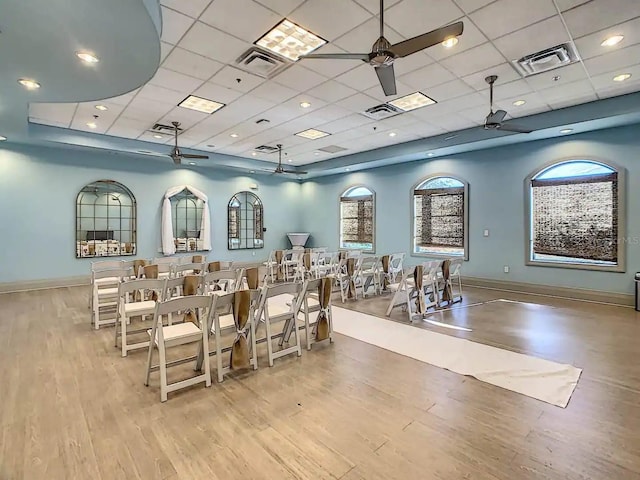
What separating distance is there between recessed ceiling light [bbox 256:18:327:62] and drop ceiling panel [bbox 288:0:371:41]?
0.10 m

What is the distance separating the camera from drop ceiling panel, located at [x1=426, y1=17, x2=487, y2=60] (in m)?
3.41

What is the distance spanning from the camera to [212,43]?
364 centimetres

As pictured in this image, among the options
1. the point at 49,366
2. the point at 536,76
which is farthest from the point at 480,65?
the point at 49,366

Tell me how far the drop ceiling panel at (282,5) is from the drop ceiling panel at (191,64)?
1.30m

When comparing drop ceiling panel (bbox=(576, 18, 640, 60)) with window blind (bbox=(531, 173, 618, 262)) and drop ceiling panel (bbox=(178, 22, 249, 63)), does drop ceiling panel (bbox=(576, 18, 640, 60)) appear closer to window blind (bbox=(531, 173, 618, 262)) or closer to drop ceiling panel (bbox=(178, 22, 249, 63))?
window blind (bbox=(531, 173, 618, 262))

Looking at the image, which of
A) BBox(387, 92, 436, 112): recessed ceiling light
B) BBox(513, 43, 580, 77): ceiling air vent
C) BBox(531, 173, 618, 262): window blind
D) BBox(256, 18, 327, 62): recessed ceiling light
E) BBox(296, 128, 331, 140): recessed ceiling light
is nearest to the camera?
BBox(256, 18, 327, 62): recessed ceiling light

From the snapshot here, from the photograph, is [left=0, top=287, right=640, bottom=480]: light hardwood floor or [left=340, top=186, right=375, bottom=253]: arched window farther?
[left=340, top=186, right=375, bottom=253]: arched window

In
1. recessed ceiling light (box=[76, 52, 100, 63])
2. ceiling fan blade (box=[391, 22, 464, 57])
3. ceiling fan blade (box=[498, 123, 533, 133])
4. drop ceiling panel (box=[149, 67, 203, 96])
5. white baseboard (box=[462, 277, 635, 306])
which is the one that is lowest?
white baseboard (box=[462, 277, 635, 306])

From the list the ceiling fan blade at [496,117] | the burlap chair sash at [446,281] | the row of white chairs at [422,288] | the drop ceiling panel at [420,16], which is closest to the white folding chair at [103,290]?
the row of white chairs at [422,288]

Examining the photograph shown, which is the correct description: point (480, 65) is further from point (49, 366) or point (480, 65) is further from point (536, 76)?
point (49, 366)

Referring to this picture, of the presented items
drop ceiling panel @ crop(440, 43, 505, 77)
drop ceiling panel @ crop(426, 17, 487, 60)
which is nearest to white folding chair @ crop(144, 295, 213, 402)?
drop ceiling panel @ crop(426, 17, 487, 60)

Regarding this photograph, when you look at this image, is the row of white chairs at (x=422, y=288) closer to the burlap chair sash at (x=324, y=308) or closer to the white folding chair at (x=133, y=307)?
the burlap chair sash at (x=324, y=308)

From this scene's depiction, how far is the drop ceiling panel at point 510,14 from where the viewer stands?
3031mm

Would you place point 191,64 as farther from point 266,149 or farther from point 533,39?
point 266,149
